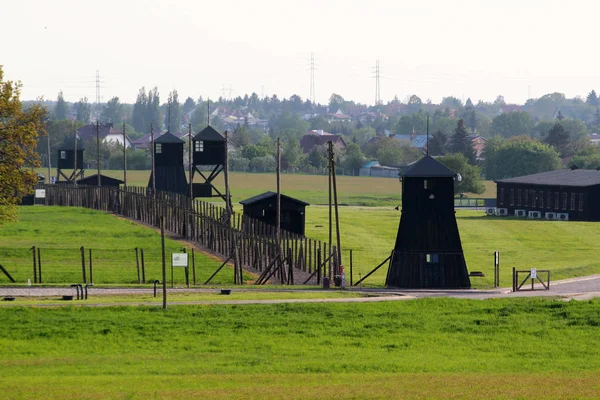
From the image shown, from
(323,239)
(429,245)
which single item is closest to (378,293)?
(429,245)

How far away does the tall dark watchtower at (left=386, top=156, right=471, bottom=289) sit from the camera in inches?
2389

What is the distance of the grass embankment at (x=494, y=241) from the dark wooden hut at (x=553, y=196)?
4.56 metres

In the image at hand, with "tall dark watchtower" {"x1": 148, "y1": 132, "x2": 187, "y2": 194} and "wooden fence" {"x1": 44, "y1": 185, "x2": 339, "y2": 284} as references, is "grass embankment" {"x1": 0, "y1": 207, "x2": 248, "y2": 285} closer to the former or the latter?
"wooden fence" {"x1": 44, "y1": 185, "x2": 339, "y2": 284}

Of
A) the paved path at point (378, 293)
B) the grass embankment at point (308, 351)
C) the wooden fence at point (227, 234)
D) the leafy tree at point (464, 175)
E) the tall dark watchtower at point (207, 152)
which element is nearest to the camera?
the grass embankment at point (308, 351)

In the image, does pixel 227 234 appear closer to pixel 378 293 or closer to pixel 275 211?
pixel 275 211

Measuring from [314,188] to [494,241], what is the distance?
262 ft

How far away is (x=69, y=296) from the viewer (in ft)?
153

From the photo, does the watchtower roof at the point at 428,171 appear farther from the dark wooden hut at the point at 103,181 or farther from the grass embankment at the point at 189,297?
the dark wooden hut at the point at 103,181

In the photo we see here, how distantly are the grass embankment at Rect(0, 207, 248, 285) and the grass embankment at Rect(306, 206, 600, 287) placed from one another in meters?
11.1

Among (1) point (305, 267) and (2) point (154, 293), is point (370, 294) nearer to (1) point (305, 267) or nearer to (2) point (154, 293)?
(2) point (154, 293)

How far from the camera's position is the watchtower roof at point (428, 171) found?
61.7m

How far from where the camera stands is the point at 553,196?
122 meters

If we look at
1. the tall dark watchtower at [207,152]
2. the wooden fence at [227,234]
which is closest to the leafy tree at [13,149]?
the wooden fence at [227,234]

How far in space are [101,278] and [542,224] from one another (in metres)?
57.6
